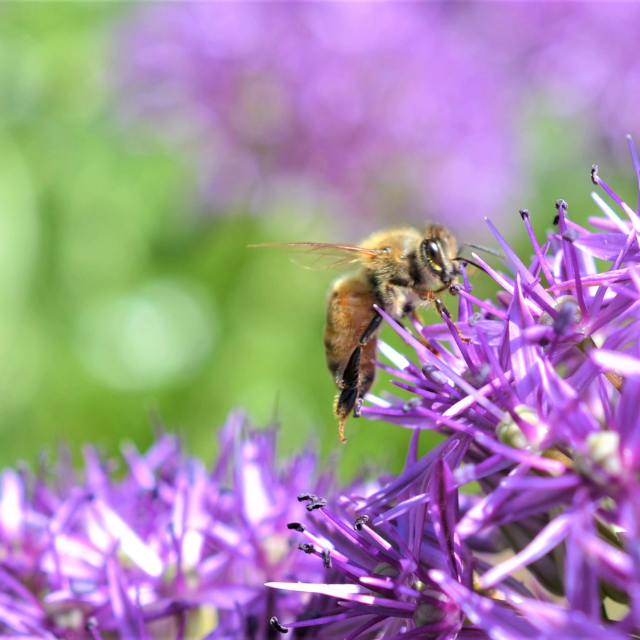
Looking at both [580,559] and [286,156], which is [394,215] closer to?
[286,156]

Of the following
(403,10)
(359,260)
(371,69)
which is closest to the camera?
(359,260)

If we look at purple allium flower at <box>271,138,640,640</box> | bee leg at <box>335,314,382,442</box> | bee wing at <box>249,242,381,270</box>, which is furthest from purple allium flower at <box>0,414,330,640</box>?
bee wing at <box>249,242,381,270</box>

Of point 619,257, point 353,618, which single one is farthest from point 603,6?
point 353,618

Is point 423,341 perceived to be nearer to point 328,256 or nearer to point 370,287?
point 370,287

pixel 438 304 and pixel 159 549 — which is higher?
pixel 438 304

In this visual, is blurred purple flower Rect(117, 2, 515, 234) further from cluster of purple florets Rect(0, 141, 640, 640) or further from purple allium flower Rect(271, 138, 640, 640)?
purple allium flower Rect(271, 138, 640, 640)

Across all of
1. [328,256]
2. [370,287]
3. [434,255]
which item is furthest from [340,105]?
[434,255]
